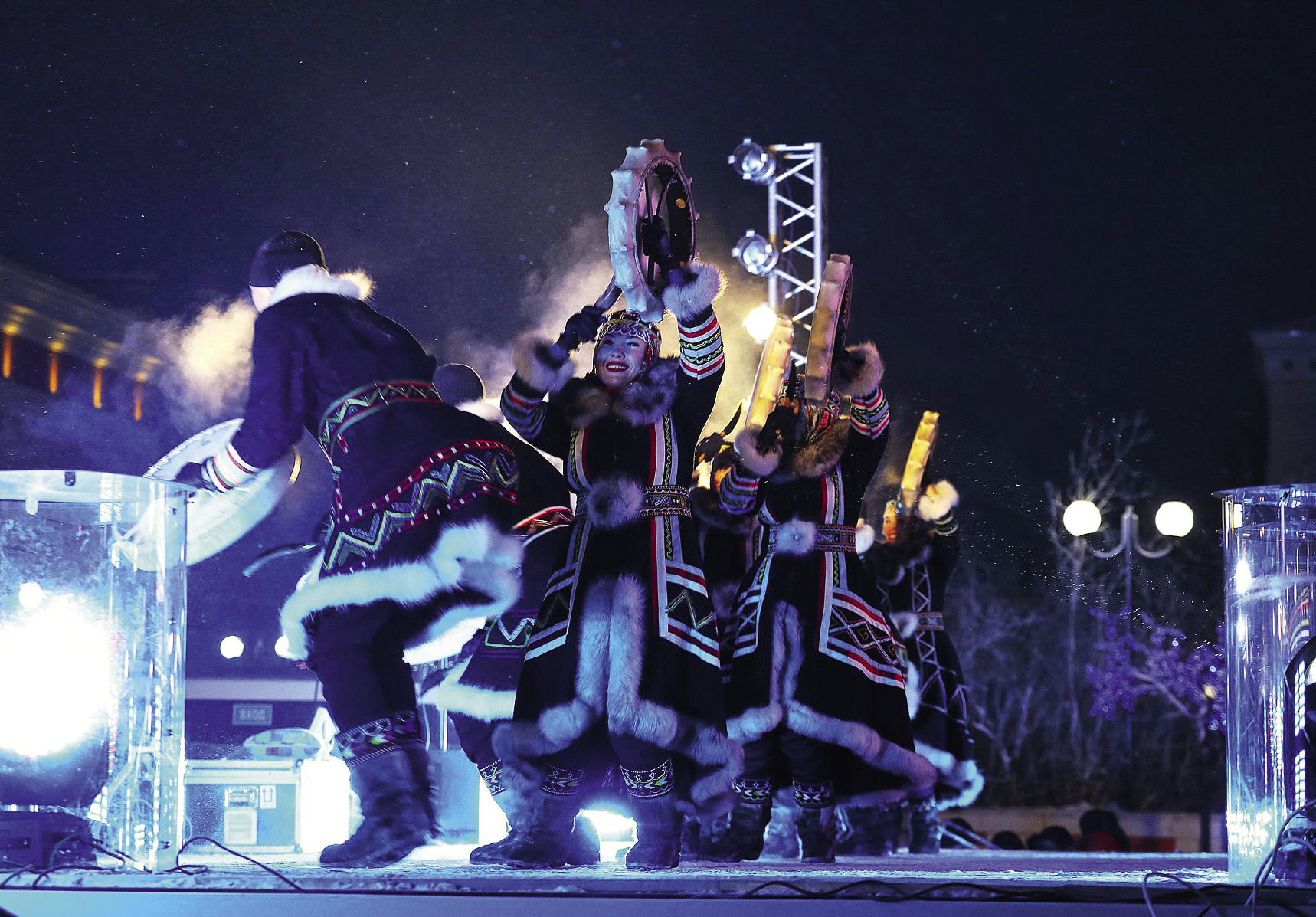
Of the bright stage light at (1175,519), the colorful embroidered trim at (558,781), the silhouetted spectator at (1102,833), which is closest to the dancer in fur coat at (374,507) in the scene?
the colorful embroidered trim at (558,781)

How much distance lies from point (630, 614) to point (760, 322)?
9.00 feet

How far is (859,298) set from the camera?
7215 mm

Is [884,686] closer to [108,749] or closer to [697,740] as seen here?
[697,740]

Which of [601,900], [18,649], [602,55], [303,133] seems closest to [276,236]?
[18,649]

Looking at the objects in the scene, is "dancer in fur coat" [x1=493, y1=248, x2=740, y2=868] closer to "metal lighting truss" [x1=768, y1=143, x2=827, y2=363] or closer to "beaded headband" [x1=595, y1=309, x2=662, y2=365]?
"beaded headband" [x1=595, y1=309, x2=662, y2=365]

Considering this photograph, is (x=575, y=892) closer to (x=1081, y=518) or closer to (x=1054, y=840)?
(x=1054, y=840)

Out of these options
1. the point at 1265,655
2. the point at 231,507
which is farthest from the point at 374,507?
the point at 1265,655

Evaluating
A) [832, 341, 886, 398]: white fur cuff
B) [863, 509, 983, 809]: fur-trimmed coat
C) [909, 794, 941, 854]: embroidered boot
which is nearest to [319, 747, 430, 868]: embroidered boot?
[832, 341, 886, 398]: white fur cuff

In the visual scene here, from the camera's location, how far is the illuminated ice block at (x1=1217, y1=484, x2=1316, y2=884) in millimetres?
2789

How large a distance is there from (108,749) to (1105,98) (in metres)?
5.94

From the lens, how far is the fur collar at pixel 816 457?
3854 mm

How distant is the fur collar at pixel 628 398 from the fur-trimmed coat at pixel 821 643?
0.47m

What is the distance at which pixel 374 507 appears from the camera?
10.8 ft

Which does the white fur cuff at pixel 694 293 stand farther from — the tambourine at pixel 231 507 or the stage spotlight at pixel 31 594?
the stage spotlight at pixel 31 594
